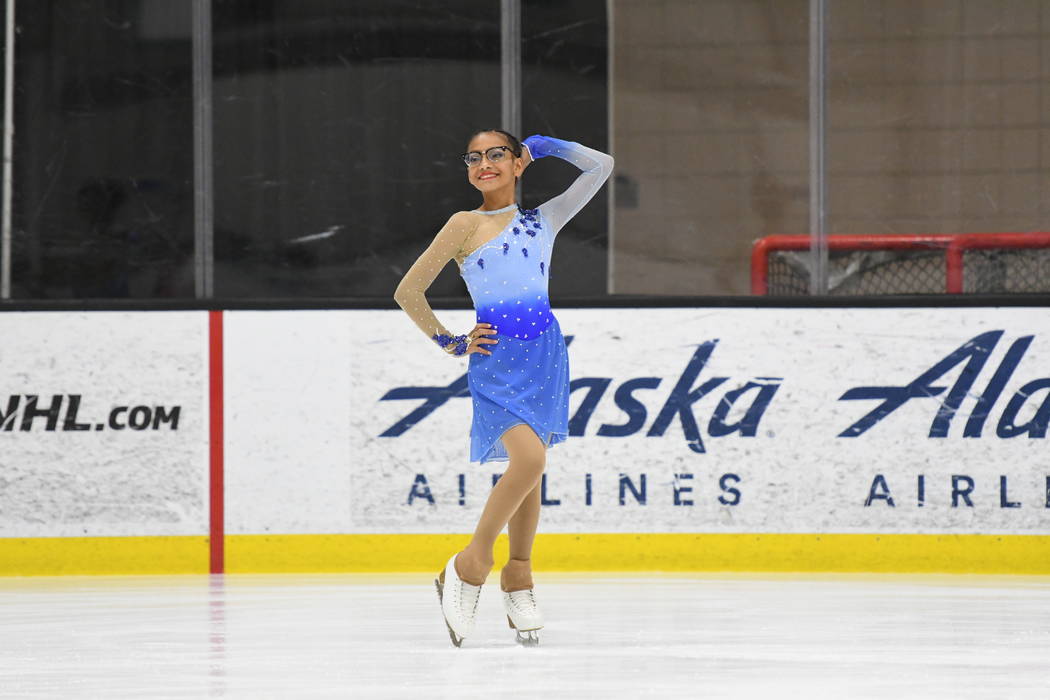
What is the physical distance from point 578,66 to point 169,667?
14.6 feet

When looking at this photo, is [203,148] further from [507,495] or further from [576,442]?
[507,495]

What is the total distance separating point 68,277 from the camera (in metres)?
7.68

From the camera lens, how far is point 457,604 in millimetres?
4445

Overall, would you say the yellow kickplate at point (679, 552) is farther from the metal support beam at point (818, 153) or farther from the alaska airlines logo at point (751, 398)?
the metal support beam at point (818, 153)

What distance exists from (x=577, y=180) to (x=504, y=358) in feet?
1.81

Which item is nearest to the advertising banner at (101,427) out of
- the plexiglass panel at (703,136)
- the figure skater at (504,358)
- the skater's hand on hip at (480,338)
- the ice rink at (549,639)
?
the ice rink at (549,639)

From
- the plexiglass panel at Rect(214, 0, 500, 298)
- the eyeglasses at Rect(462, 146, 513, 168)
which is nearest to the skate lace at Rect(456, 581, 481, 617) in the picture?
the eyeglasses at Rect(462, 146, 513, 168)

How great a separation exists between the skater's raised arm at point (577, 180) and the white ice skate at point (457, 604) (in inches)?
37.0

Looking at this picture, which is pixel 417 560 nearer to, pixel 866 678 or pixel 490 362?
pixel 490 362

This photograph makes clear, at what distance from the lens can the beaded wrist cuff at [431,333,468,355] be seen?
179 inches

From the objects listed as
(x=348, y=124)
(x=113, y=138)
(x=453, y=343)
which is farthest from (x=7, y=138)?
(x=453, y=343)

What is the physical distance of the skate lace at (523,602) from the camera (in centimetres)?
452

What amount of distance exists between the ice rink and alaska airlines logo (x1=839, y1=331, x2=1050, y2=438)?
56cm

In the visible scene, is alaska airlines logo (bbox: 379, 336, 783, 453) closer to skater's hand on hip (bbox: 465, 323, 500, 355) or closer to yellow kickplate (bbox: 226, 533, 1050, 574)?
yellow kickplate (bbox: 226, 533, 1050, 574)
